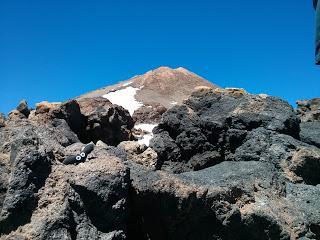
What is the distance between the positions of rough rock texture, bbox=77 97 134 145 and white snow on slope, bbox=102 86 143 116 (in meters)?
40.5

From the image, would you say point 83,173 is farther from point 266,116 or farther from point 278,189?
point 266,116

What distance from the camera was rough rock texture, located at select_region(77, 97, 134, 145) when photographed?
13.7 m

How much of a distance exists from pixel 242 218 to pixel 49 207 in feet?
10.5

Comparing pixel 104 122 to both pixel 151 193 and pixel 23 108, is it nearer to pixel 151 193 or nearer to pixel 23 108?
pixel 23 108

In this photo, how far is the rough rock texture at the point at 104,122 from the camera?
13.7 meters

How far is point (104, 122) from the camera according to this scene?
14.4 meters

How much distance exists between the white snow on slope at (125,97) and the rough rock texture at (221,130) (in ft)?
147

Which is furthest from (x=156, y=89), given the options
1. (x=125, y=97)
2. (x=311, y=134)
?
(x=311, y=134)

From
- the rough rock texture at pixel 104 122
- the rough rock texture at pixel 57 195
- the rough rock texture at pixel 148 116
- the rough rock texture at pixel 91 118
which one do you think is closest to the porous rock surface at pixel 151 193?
the rough rock texture at pixel 57 195

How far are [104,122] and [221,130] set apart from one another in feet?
16.2

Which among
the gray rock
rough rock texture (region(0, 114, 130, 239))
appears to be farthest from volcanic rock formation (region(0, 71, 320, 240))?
the gray rock

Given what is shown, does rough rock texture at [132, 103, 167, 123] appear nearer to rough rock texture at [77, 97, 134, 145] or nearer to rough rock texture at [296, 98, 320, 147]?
rough rock texture at [296, 98, 320, 147]

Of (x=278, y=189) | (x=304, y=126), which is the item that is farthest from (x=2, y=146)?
(x=304, y=126)

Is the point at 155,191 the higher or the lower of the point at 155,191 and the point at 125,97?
Answer: the lower
